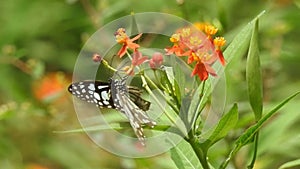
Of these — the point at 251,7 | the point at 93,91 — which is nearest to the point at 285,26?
the point at 251,7

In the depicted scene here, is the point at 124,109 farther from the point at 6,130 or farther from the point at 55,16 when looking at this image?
the point at 55,16

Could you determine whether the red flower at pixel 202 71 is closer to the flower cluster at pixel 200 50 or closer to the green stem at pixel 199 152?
the flower cluster at pixel 200 50

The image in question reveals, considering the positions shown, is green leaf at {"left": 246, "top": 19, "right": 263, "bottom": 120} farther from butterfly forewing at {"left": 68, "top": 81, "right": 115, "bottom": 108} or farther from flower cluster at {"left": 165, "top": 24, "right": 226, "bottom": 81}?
butterfly forewing at {"left": 68, "top": 81, "right": 115, "bottom": 108}

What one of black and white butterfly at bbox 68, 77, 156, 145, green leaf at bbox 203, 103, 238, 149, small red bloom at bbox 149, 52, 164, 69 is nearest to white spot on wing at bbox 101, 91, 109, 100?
black and white butterfly at bbox 68, 77, 156, 145

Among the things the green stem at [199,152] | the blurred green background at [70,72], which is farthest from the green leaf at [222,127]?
the blurred green background at [70,72]

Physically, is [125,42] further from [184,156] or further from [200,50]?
[184,156]

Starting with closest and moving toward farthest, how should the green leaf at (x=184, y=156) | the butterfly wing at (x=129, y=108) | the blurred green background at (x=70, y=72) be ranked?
the butterfly wing at (x=129, y=108), the green leaf at (x=184, y=156), the blurred green background at (x=70, y=72)
